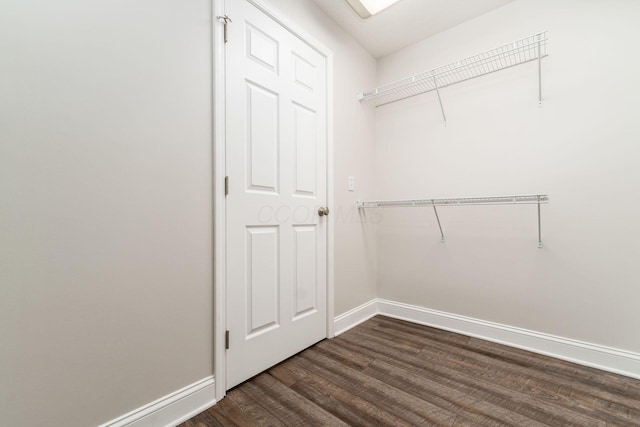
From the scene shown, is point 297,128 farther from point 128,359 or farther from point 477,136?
point 128,359

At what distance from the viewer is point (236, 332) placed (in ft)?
4.83

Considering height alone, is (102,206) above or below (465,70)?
below

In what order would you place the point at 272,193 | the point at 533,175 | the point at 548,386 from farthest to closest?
the point at 533,175
the point at 272,193
the point at 548,386

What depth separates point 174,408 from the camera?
1.21 meters

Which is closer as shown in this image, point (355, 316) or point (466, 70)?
point (466, 70)

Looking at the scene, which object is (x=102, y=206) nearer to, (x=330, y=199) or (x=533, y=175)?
(x=330, y=199)

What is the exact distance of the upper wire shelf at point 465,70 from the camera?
1.84 m

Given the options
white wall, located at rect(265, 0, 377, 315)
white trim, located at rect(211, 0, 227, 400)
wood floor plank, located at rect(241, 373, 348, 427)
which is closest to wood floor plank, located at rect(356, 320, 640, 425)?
white wall, located at rect(265, 0, 377, 315)

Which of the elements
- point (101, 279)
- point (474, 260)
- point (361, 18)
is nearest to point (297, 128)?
point (361, 18)

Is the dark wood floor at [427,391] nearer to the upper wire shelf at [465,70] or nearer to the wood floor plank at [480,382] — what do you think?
the wood floor plank at [480,382]

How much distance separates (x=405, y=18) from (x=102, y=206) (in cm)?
235

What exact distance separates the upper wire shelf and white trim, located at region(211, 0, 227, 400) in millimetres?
1347

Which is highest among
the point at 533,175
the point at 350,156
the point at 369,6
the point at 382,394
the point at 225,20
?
the point at 369,6

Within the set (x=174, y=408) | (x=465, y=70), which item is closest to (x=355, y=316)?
(x=174, y=408)
